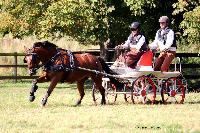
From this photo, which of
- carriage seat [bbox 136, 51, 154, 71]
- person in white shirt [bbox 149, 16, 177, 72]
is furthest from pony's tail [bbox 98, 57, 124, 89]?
person in white shirt [bbox 149, 16, 177, 72]

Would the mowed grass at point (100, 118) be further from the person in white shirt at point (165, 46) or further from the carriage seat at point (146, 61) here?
the person in white shirt at point (165, 46)

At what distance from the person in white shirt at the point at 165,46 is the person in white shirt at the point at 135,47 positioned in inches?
12.3

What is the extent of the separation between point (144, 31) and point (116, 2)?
1534 millimetres

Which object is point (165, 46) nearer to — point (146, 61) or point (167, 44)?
point (167, 44)

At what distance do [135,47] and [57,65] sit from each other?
7.06 feet

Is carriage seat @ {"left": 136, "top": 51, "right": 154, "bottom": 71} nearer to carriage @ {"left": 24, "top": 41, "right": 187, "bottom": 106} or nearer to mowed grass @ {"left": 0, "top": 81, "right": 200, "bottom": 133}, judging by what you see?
carriage @ {"left": 24, "top": 41, "right": 187, "bottom": 106}

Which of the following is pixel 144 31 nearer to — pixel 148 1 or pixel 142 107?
pixel 148 1

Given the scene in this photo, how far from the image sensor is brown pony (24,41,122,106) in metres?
15.4

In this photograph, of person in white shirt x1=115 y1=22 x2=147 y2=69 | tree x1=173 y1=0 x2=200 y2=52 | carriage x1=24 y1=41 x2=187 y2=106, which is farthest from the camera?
tree x1=173 y1=0 x2=200 y2=52

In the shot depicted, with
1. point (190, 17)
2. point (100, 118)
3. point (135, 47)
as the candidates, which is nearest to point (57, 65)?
point (135, 47)

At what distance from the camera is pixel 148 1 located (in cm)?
2202

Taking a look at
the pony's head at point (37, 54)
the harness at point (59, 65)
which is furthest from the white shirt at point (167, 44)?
the pony's head at point (37, 54)

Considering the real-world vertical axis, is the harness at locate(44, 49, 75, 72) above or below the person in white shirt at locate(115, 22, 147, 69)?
below

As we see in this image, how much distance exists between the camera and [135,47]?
16281 mm
